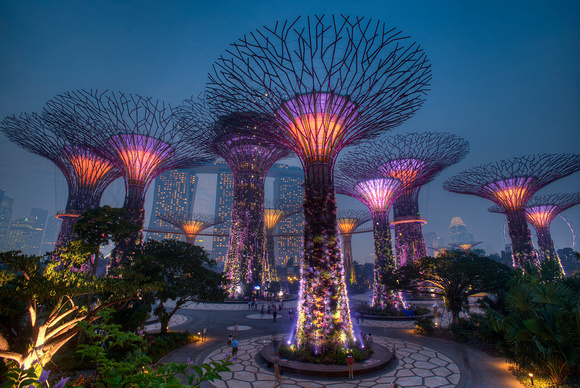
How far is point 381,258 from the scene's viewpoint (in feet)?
80.7

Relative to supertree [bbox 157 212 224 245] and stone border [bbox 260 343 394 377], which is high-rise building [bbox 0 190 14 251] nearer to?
supertree [bbox 157 212 224 245]

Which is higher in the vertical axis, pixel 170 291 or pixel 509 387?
pixel 170 291

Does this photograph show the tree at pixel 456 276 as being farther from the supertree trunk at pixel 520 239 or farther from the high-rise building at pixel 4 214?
the high-rise building at pixel 4 214

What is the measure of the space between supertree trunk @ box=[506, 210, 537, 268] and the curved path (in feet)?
47.6

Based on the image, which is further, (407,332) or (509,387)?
(407,332)

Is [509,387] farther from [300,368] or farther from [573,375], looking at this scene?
[300,368]

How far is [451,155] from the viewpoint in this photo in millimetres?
26062

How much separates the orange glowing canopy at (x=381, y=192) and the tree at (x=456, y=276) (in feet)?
23.1

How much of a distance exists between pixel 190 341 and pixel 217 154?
17295mm

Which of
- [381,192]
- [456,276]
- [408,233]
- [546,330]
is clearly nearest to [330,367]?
[546,330]

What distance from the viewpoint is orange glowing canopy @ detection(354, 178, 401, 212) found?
83.3ft

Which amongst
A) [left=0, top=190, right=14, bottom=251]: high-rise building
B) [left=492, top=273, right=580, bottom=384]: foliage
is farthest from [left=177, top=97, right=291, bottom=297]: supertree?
[left=0, top=190, right=14, bottom=251]: high-rise building

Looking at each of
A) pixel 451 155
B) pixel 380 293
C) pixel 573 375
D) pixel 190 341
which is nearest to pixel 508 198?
pixel 451 155

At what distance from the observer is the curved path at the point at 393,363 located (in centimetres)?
974
